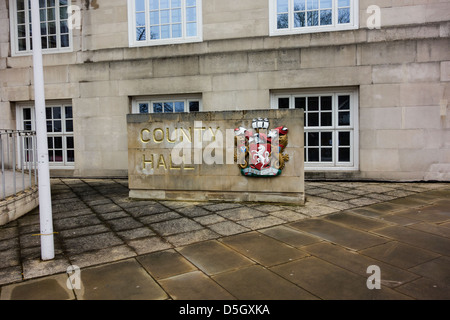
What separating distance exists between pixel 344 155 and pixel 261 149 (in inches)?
149

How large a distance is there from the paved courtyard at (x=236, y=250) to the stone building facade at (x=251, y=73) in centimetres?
261

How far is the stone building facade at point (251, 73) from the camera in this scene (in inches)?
320

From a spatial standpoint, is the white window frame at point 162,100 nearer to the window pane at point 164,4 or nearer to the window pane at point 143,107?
the window pane at point 143,107

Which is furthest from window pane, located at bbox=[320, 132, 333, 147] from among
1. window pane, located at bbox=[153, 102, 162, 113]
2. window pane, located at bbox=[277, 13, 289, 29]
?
window pane, located at bbox=[153, 102, 162, 113]

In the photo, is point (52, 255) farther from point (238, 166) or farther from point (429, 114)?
point (429, 114)

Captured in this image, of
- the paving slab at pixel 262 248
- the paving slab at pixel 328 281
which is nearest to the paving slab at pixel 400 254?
the paving slab at pixel 328 281

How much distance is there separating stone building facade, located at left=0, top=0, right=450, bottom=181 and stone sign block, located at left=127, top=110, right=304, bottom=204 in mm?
2988

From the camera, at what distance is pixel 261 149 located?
19.7ft

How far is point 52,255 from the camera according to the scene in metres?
3.70

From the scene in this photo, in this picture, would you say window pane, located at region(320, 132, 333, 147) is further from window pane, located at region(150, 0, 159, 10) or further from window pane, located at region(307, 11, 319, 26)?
window pane, located at region(150, 0, 159, 10)

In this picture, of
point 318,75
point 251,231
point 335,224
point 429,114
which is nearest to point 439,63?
point 429,114

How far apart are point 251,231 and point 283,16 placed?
21.5ft

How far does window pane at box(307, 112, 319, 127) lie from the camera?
350 inches

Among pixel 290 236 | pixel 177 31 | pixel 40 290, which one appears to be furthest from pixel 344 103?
pixel 40 290
